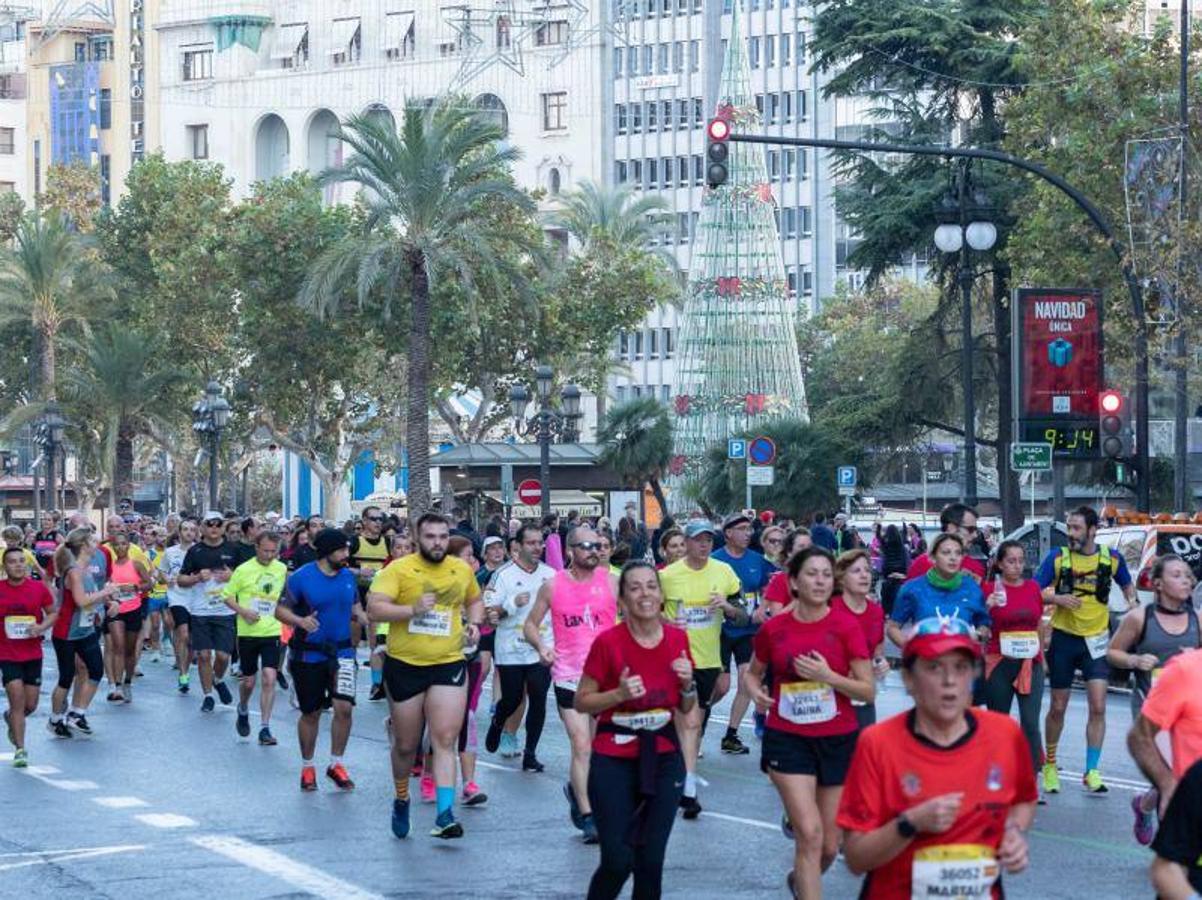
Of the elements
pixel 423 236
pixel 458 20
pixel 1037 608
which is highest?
pixel 458 20

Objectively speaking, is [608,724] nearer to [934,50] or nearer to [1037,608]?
[1037,608]

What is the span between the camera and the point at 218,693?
23062 mm

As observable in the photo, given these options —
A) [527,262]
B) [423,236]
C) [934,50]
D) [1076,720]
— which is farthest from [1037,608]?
[527,262]

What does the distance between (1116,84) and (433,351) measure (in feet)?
98.2

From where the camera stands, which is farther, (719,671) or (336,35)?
(336,35)

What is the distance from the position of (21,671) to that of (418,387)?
31196mm

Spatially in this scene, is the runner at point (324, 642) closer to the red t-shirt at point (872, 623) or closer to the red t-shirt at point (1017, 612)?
the red t-shirt at point (1017, 612)

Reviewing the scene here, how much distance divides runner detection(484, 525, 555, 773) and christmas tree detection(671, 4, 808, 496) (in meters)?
42.3

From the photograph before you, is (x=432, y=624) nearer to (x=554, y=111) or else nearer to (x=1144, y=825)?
(x=1144, y=825)

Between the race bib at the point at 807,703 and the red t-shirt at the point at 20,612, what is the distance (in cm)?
797

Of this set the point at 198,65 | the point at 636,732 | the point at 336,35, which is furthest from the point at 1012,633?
the point at 198,65

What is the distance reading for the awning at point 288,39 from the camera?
11600 centimetres

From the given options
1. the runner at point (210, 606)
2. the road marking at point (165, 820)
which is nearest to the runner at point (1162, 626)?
the road marking at point (165, 820)

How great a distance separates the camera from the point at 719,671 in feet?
50.8
